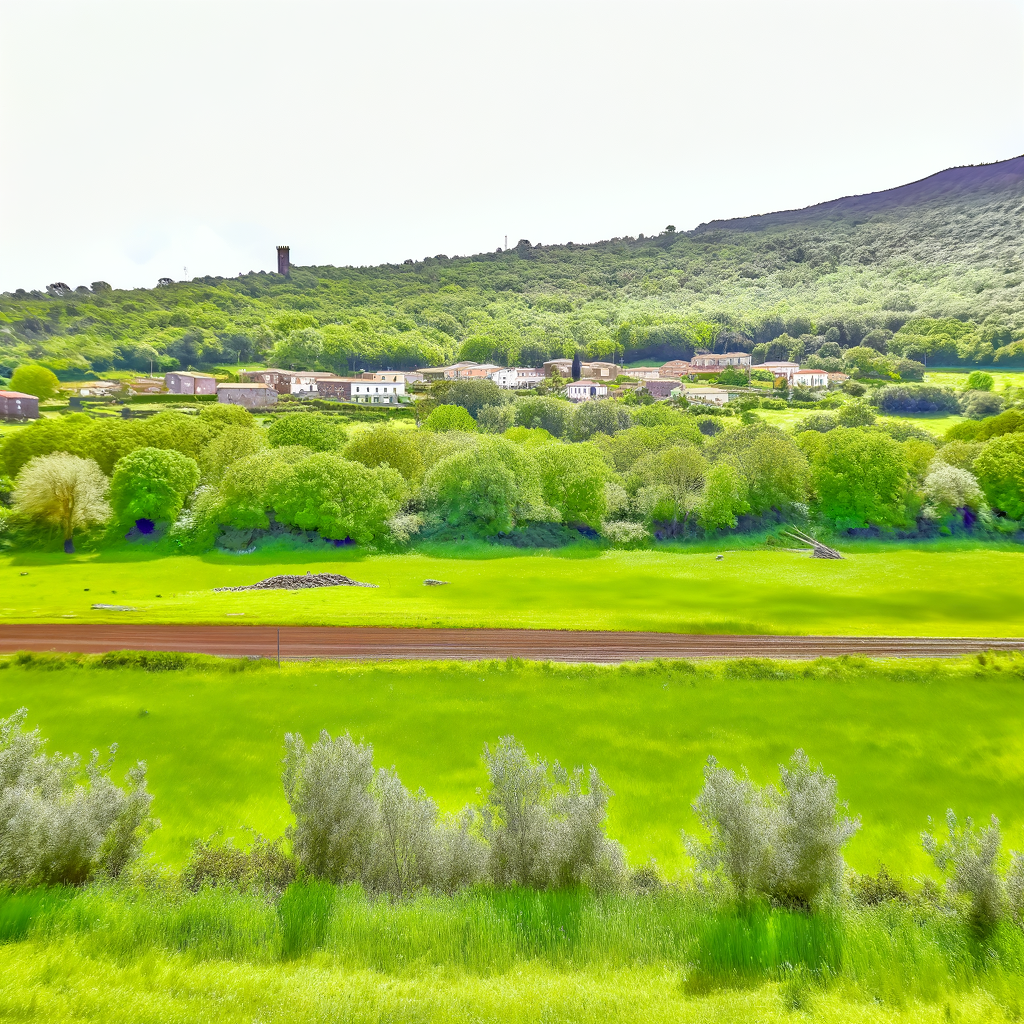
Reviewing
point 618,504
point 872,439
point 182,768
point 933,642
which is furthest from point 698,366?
point 182,768

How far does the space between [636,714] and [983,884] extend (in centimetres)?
1152

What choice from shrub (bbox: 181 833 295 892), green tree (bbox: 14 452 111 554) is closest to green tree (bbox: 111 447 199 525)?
green tree (bbox: 14 452 111 554)

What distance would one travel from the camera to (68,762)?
1177 cm

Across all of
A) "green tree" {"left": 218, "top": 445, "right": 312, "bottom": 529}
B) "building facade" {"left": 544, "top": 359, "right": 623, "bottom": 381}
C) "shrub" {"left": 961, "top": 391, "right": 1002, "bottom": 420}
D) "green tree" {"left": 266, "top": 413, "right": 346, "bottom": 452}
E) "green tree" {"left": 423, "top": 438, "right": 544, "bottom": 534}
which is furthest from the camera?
"building facade" {"left": 544, "top": 359, "right": 623, "bottom": 381}

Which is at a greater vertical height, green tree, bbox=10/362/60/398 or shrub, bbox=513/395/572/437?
green tree, bbox=10/362/60/398

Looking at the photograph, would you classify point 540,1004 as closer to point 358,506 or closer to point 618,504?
point 358,506

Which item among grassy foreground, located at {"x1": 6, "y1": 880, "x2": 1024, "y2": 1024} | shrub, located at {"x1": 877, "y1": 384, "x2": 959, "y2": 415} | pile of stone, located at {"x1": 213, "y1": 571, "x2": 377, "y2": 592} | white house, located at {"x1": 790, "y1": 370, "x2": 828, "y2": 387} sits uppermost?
grassy foreground, located at {"x1": 6, "y1": 880, "x2": 1024, "y2": 1024}

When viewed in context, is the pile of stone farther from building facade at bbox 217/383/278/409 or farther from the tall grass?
building facade at bbox 217/383/278/409

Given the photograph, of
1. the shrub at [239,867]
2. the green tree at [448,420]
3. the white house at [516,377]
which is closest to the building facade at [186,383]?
the green tree at [448,420]

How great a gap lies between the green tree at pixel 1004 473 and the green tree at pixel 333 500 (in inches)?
2140

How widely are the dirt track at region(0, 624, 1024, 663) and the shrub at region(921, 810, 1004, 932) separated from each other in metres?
16.5

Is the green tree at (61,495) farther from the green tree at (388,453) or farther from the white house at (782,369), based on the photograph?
the white house at (782,369)

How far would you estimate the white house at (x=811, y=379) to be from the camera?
→ 121500 mm

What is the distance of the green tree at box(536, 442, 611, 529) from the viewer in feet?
183
